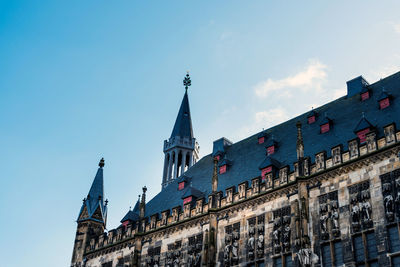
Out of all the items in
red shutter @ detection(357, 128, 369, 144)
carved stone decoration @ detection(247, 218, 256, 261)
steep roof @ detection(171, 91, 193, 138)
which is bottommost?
carved stone decoration @ detection(247, 218, 256, 261)

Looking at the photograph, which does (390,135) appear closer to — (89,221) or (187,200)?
(187,200)

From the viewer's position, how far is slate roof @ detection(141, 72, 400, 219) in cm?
2205

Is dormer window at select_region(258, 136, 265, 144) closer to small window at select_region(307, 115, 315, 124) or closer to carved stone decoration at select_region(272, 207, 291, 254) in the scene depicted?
small window at select_region(307, 115, 315, 124)

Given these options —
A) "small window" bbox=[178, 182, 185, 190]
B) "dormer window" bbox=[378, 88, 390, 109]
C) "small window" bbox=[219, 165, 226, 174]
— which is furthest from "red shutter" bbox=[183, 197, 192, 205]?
"dormer window" bbox=[378, 88, 390, 109]

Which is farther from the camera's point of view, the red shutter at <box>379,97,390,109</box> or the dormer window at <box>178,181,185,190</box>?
the dormer window at <box>178,181,185,190</box>

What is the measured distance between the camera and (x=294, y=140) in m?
25.3

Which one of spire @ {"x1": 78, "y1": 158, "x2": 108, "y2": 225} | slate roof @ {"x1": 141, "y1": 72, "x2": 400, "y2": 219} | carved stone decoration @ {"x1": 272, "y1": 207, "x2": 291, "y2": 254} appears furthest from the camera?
spire @ {"x1": 78, "y1": 158, "x2": 108, "y2": 225}

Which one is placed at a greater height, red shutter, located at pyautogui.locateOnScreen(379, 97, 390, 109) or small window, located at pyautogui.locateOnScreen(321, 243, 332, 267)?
red shutter, located at pyautogui.locateOnScreen(379, 97, 390, 109)

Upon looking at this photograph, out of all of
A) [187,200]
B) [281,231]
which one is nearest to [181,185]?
[187,200]

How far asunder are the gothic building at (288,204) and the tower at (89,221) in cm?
7

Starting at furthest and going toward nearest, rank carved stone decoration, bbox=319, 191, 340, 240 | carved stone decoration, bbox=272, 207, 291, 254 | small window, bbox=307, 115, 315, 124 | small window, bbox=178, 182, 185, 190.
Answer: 1. small window, bbox=178, 182, 185, 190
2. small window, bbox=307, 115, 315, 124
3. carved stone decoration, bbox=272, 207, 291, 254
4. carved stone decoration, bbox=319, 191, 340, 240

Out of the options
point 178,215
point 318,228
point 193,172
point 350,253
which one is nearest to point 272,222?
point 318,228

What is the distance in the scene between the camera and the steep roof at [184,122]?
131 feet

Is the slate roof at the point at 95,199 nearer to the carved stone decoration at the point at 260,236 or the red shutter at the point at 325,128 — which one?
the carved stone decoration at the point at 260,236
